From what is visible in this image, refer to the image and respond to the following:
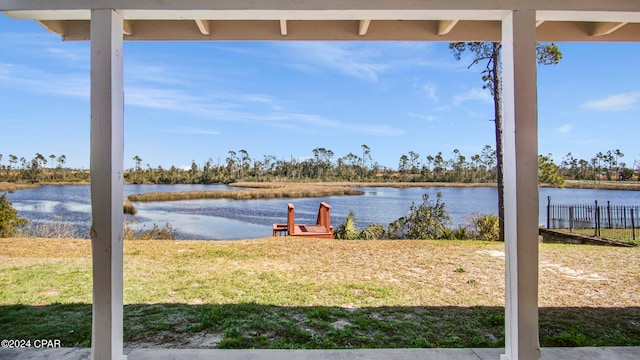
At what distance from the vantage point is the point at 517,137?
Answer: 1820mm

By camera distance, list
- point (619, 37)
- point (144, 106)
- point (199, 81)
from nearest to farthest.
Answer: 1. point (619, 37)
2. point (144, 106)
3. point (199, 81)

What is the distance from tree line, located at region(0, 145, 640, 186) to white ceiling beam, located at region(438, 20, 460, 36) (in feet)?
52.9

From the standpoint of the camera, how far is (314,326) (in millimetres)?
3229

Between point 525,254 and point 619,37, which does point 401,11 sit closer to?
point 525,254

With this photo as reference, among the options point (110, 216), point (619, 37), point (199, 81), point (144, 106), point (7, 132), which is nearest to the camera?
point (110, 216)

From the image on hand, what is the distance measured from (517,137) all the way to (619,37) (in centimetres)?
173

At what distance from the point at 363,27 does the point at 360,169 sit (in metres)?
17.7

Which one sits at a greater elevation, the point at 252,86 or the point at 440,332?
the point at 252,86

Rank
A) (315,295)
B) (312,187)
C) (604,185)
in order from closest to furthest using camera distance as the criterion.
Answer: (315,295)
(604,185)
(312,187)

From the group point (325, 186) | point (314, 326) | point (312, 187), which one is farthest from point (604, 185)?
point (314, 326)

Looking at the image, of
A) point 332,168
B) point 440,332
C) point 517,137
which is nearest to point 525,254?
point 517,137

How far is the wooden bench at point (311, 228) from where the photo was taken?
28.2 feet

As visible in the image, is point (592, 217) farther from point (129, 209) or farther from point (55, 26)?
point (129, 209)

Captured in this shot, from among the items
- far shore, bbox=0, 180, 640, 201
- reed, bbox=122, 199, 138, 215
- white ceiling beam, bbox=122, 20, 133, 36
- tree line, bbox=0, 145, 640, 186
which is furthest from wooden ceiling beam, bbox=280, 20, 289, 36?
tree line, bbox=0, 145, 640, 186
